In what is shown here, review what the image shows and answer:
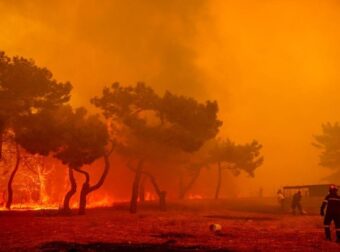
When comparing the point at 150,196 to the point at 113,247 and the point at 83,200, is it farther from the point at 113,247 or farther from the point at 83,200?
the point at 113,247

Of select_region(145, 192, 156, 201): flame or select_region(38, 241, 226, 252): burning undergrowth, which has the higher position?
select_region(145, 192, 156, 201): flame

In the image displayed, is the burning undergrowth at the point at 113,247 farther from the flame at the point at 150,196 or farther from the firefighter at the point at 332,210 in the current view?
the flame at the point at 150,196

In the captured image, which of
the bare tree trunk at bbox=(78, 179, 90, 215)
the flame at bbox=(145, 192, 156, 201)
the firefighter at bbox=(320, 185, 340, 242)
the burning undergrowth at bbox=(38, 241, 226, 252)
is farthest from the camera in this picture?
the flame at bbox=(145, 192, 156, 201)

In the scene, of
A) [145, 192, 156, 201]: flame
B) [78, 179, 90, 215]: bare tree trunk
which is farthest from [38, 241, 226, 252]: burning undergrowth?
[145, 192, 156, 201]: flame

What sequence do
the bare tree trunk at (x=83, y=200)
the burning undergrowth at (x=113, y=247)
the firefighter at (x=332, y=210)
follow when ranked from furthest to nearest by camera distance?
1. the bare tree trunk at (x=83, y=200)
2. the firefighter at (x=332, y=210)
3. the burning undergrowth at (x=113, y=247)

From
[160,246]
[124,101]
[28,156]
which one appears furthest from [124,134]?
[160,246]

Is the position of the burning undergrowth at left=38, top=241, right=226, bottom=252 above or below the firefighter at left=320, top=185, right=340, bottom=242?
below

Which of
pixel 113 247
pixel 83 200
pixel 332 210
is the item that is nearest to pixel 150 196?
pixel 83 200

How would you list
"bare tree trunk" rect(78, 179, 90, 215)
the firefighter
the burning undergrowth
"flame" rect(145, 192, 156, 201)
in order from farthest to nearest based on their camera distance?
"flame" rect(145, 192, 156, 201)
"bare tree trunk" rect(78, 179, 90, 215)
the firefighter
the burning undergrowth

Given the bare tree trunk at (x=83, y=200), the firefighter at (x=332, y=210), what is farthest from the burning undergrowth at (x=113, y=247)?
the bare tree trunk at (x=83, y=200)

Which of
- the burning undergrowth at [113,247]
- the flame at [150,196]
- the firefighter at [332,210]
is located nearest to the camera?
the burning undergrowth at [113,247]

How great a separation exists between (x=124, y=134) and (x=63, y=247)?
100ft

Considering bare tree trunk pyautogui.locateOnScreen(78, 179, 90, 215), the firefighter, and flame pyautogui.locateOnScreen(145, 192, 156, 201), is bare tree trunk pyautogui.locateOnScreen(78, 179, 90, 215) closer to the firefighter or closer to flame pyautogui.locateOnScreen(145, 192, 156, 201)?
the firefighter

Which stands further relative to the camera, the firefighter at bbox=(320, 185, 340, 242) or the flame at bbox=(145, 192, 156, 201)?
the flame at bbox=(145, 192, 156, 201)
